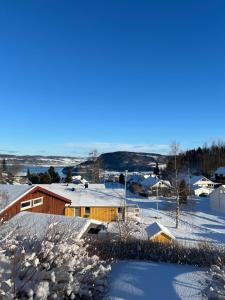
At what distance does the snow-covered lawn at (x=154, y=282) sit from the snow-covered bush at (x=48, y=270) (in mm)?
441

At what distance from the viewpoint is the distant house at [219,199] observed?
145 ft

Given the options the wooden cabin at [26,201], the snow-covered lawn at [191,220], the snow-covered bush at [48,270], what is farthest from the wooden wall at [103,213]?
the snow-covered bush at [48,270]

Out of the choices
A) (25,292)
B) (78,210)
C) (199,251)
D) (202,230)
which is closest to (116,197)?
(78,210)

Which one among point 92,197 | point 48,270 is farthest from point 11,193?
point 48,270

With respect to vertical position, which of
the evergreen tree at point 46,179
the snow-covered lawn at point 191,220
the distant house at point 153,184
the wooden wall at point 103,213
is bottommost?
the snow-covered lawn at point 191,220

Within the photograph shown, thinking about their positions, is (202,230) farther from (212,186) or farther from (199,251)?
(212,186)

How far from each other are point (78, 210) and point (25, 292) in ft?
90.3

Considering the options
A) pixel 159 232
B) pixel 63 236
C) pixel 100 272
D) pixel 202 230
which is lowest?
pixel 202 230

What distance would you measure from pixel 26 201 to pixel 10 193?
123cm

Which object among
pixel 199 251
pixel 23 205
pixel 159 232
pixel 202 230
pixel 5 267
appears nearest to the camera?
pixel 5 267

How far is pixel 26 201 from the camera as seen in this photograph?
84.0 feet

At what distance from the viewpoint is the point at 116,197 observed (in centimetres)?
3675

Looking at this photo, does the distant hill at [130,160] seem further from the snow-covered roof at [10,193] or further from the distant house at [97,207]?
the snow-covered roof at [10,193]

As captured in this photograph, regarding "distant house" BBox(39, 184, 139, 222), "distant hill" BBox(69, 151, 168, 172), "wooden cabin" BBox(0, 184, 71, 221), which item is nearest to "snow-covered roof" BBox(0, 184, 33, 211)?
"wooden cabin" BBox(0, 184, 71, 221)
